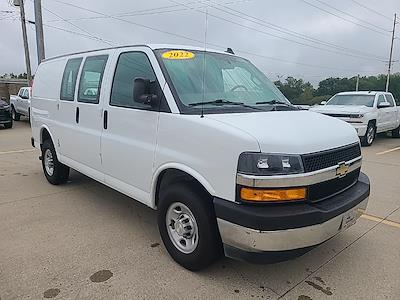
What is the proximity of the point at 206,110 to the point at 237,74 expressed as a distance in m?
0.99

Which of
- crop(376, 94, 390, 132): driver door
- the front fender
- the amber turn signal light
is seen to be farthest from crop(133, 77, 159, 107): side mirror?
crop(376, 94, 390, 132): driver door

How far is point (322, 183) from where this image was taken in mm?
2861

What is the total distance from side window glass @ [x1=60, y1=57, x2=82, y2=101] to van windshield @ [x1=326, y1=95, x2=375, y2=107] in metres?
9.82

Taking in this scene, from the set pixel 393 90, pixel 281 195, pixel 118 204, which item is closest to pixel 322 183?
pixel 281 195

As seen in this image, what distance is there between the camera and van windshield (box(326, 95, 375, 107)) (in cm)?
1212

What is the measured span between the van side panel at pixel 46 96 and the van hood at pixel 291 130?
3430 millimetres

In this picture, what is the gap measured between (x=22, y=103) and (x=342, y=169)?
704 inches

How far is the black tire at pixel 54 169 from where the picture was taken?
5.79 metres

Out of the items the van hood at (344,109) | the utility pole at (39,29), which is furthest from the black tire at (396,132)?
the utility pole at (39,29)

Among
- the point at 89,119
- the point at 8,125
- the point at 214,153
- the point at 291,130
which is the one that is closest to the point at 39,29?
the point at 8,125

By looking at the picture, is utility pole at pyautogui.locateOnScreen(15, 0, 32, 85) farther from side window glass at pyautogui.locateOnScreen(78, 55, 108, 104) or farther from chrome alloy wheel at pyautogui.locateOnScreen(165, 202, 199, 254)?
chrome alloy wheel at pyautogui.locateOnScreen(165, 202, 199, 254)

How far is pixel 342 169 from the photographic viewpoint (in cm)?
308

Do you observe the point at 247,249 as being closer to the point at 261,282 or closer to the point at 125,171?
the point at 261,282

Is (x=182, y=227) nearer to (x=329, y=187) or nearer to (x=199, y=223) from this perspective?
(x=199, y=223)
